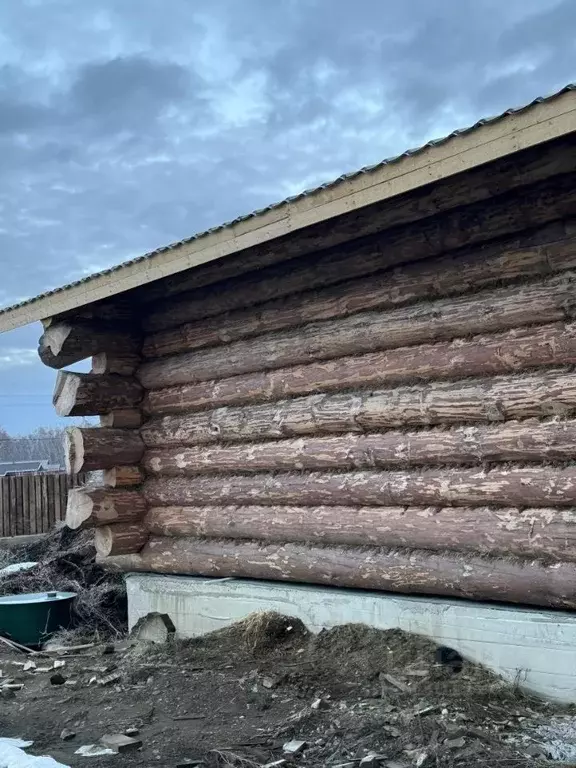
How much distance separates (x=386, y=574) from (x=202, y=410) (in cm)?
279

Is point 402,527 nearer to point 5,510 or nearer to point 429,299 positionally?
point 429,299

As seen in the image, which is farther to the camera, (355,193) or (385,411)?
(385,411)

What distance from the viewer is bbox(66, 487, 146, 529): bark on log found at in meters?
8.38

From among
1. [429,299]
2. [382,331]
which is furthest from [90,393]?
[429,299]

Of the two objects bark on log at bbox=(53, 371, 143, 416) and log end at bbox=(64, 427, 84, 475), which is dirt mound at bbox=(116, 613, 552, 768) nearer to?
log end at bbox=(64, 427, 84, 475)

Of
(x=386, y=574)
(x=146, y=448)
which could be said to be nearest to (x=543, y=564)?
(x=386, y=574)

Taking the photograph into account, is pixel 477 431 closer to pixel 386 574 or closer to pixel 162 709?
pixel 386 574

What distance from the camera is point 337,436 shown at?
691 centimetres

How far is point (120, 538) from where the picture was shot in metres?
8.61

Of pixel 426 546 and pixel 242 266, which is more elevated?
pixel 242 266

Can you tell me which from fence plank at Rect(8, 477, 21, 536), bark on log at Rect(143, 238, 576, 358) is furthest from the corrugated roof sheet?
fence plank at Rect(8, 477, 21, 536)

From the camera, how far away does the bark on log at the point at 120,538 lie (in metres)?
8.57

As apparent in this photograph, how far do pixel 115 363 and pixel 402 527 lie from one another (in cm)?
379

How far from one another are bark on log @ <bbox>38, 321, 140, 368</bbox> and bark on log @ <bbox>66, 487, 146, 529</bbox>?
4.44ft
